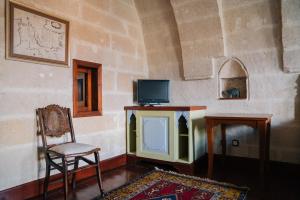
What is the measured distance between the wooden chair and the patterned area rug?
315mm

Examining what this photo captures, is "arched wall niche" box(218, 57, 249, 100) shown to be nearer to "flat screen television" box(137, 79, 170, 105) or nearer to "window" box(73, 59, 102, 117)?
"flat screen television" box(137, 79, 170, 105)

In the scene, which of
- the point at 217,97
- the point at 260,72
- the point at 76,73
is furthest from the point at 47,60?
the point at 260,72

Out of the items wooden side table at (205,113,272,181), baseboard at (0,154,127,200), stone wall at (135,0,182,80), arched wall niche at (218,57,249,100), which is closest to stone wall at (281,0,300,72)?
arched wall niche at (218,57,249,100)

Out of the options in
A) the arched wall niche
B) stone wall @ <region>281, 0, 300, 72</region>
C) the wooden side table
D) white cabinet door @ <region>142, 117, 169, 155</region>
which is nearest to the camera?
the wooden side table

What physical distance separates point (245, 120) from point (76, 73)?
6.67 ft

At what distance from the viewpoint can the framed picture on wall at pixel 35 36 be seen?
2082mm

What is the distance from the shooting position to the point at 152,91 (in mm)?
3451

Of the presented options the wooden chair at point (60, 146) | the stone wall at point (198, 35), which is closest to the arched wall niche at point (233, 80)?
the stone wall at point (198, 35)

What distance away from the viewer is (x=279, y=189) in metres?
2.35

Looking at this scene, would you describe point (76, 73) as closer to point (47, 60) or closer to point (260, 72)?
point (47, 60)

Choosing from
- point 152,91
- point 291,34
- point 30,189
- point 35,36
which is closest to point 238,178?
point 152,91

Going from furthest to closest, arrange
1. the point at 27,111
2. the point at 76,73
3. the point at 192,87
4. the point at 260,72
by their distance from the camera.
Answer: the point at 192,87
the point at 260,72
the point at 76,73
the point at 27,111

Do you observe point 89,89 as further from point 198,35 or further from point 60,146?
point 198,35

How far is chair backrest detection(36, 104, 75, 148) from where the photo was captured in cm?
224
